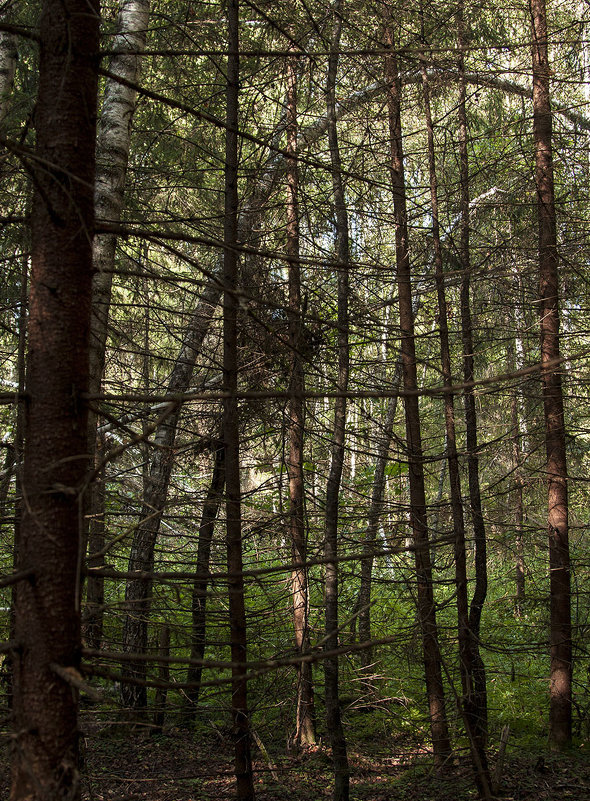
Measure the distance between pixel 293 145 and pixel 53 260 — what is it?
7135mm

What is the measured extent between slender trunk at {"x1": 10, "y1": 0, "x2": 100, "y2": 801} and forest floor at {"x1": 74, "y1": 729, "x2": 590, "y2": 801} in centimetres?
486

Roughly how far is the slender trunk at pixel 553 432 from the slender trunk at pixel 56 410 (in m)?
7.52

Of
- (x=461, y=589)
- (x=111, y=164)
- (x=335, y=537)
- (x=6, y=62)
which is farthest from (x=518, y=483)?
(x=6, y=62)

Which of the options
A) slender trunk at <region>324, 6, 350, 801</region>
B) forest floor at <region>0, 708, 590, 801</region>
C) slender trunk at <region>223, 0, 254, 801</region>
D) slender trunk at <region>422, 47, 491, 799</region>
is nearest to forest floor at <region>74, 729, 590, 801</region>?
forest floor at <region>0, 708, 590, 801</region>

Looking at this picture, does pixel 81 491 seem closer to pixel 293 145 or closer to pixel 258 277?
pixel 258 277

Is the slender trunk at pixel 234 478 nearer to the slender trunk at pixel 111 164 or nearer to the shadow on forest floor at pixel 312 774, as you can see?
the slender trunk at pixel 111 164

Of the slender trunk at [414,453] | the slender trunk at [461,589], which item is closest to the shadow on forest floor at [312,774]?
the slender trunk at [414,453]

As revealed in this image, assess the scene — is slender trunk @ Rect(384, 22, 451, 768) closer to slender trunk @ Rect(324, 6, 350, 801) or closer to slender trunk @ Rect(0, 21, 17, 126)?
slender trunk @ Rect(324, 6, 350, 801)

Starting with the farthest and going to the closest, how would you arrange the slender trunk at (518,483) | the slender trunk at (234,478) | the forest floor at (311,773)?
the slender trunk at (518,483) → the forest floor at (311,773) → the slender trunk at (234,478)

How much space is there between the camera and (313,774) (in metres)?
7.54

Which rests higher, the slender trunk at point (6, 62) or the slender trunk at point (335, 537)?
the slender trunk at point (6, 62)

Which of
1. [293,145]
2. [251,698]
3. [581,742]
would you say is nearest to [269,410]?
[293,145]

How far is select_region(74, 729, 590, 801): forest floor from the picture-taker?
6883mm

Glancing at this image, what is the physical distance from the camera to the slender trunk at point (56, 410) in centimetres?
210
